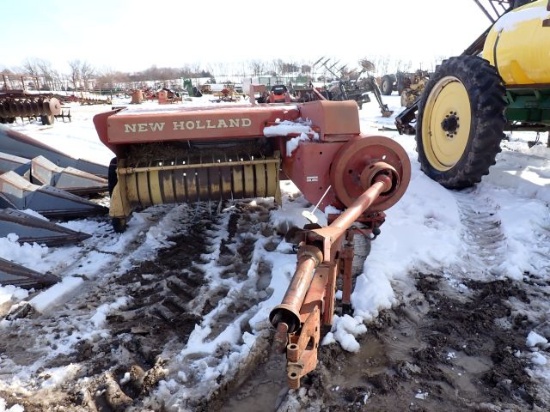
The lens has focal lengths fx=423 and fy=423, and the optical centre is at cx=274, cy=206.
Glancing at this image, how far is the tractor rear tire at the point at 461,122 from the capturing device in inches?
174

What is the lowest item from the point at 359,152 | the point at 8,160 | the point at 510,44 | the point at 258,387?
the point at 258,387

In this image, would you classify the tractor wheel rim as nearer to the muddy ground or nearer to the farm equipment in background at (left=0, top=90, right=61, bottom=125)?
the muddy ground

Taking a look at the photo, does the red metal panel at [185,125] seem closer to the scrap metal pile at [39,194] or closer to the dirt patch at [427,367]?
the scrap metal pile at [39,194]

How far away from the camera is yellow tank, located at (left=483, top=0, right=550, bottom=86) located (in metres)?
4.12

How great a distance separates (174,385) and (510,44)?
472cm

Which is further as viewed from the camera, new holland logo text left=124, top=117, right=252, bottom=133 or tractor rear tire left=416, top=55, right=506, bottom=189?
tractor rear tire left=416, top=55, right=506, bottom=189

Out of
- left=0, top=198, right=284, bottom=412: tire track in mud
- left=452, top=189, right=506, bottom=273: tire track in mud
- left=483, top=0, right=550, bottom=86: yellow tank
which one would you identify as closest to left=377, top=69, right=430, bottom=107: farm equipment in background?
left=483, top=0, right=550, bottom=86: yellow tank

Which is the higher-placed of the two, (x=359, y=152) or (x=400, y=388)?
(x=359, y=152)

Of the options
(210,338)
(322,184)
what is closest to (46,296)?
(210,338)

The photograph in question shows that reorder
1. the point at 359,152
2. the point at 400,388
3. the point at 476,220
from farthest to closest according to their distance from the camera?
the point at 476,220
the point at 359,152
the point at 400,388

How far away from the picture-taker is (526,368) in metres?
2.30

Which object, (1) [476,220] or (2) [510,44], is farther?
(2) [510,44]

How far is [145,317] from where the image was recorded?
2.83m

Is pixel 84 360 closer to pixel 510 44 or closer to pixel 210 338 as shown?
pixel 210 338
